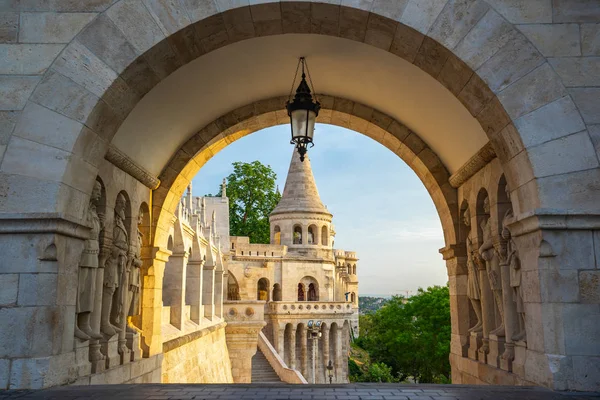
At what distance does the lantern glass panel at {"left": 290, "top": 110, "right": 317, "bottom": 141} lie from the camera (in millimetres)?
6082

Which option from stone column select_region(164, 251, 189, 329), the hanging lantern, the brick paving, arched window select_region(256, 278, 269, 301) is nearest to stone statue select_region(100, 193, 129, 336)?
the brick paving

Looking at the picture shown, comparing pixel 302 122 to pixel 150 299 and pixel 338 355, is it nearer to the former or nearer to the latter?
pixel 150 299

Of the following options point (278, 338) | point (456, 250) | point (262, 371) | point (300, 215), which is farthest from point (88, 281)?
point (300, 215)

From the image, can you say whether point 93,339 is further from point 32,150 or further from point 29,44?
point 29,44

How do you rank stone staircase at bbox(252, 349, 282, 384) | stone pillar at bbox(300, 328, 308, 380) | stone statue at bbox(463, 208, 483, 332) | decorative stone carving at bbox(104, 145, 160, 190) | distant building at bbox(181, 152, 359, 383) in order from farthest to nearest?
stone pillar at bbox(300, 328, 308, 380) → distant building at bbox(181, 152, 359, 383) → stone staircase at bbox(252, 349, 282, 384) → stone statue at bbox(463, 208, 483, 332) → decorative stone carving at bbox(104, 145, 160, 190)

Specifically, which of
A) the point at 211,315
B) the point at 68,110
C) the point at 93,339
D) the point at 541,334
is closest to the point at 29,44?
the point at 68,110

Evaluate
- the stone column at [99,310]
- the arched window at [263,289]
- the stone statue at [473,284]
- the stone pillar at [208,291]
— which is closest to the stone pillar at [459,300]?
the stone statue at [473,284]

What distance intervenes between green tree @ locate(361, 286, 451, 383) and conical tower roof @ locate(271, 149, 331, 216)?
10.4 metres

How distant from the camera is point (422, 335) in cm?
3183

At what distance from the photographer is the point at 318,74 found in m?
7.28

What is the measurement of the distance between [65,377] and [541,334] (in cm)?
397

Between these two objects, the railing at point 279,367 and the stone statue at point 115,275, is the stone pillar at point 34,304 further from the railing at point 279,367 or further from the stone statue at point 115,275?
the railing at point 279,367

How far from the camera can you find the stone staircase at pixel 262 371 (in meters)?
24.0

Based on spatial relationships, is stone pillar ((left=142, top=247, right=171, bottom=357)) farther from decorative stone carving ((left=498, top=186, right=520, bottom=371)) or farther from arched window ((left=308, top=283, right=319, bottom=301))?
arched window ((left=308, top=283, right=319, bottom=301))
